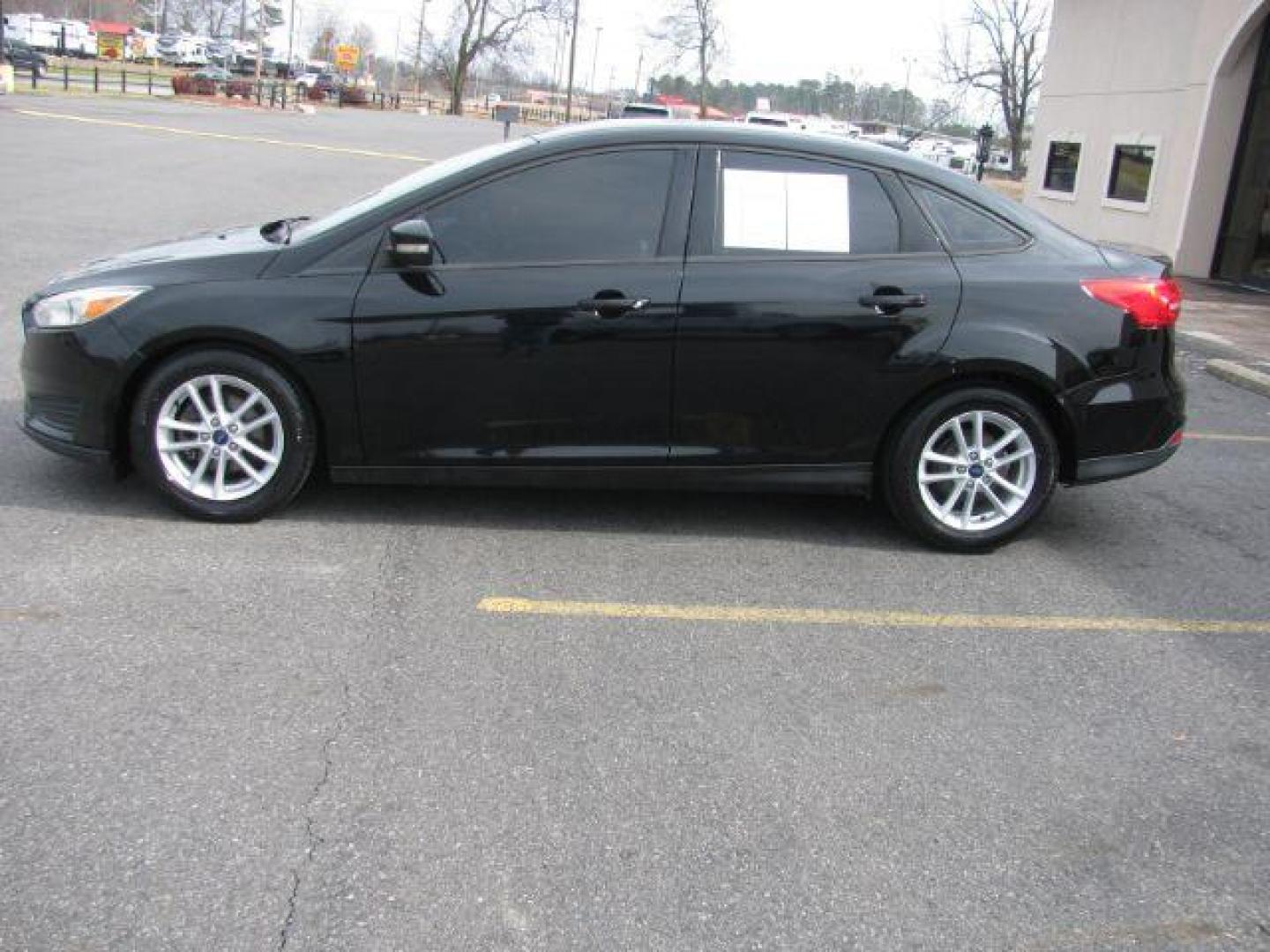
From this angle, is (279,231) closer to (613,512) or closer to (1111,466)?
(613,512)

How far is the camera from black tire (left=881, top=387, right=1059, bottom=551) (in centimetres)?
514

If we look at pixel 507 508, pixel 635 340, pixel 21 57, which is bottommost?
pixel 507 508

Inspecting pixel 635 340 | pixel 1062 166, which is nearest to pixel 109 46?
pixel 1062 166

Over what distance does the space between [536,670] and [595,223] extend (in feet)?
6.56

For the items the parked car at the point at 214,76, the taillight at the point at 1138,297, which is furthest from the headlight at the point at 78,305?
the parked car at the point at 214,76

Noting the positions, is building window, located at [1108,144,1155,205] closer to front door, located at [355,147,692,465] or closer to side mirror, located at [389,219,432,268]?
front door, located at [355,147,692,465]

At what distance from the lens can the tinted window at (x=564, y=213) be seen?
501 cm

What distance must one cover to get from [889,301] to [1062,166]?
62.3 feet

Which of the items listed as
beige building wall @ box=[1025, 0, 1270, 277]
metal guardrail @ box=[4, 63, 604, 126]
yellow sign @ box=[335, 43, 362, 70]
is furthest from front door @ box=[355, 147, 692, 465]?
yellow sign @ box=[335, 43, 362, 70]

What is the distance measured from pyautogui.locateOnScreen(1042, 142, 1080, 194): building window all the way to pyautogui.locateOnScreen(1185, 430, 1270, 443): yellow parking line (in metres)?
14.7

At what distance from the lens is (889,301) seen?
501 centimetres

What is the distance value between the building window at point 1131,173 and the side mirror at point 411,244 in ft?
53.0

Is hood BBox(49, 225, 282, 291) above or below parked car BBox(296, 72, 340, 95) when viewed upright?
below

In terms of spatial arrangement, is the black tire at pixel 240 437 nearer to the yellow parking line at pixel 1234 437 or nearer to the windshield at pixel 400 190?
the windshield at pixel 400 190
